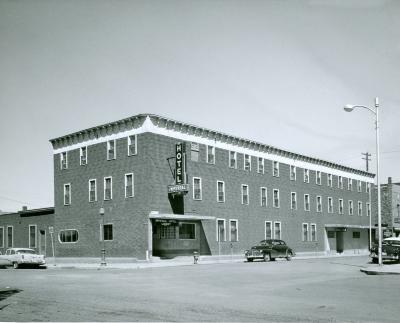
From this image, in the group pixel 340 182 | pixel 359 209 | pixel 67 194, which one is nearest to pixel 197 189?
pixel 67 194

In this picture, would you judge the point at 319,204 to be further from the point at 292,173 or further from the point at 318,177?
the point at 292,173

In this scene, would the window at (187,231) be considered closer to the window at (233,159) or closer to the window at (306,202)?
the window at (233,159)

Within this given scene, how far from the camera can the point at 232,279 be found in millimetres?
21516

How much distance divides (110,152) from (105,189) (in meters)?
3.13

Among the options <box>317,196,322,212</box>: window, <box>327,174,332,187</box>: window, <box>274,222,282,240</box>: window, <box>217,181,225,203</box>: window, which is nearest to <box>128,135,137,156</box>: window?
<box>217,181,225,203</box>: window

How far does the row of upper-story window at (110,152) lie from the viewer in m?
41.8

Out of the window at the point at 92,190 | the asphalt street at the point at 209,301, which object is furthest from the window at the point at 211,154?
the asphalt street at the point at 209,301

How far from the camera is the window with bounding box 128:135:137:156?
41562mm

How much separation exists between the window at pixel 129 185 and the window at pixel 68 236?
784cm

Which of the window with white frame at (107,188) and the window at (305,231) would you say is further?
the window at (305,231)

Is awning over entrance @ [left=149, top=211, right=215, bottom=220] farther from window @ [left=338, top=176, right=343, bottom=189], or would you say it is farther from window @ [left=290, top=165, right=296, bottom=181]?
window @ [left=338, top=176, right=343, bottom=189]

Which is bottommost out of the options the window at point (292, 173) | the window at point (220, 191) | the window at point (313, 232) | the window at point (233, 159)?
the window at point (313, 232)

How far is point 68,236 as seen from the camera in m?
47.0

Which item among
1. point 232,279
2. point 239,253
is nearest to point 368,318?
point 232,279
